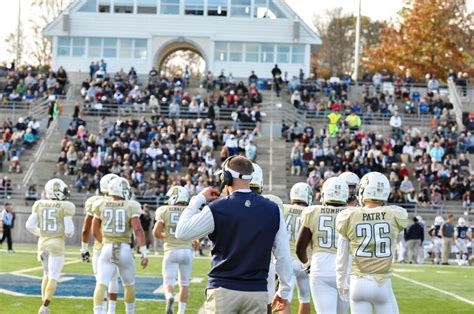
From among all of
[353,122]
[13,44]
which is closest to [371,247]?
[353,122]

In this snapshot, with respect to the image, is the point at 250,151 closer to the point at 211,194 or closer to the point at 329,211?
the point at 329,211

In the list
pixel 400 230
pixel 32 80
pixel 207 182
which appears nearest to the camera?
pixel 400 230

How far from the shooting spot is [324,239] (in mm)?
10141

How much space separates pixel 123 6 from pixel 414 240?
23.6m

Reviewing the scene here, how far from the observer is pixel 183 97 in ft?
128

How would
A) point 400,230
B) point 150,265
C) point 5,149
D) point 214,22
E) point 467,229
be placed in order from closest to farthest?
point 400,230
point 150,265
point 467,229
point 5,149
point 214,22

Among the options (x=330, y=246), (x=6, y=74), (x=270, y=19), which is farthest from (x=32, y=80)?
(x=330, y=246)

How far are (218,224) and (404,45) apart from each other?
46.5 m

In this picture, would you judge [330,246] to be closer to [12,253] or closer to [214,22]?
[12,253]

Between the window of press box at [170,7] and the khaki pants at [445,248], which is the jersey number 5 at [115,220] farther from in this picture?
the window of press box at [170,7]

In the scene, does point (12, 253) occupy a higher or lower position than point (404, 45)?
lower

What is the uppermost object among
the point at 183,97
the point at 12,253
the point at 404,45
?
the point at 404,45

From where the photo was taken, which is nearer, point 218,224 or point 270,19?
point 218,224

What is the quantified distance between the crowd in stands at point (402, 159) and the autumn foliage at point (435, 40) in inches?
605
